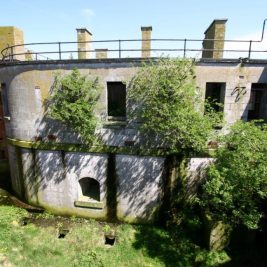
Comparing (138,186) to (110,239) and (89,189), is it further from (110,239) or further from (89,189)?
(89,189)

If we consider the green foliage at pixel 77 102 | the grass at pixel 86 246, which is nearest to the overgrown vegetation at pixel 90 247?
the grass at pixel 86 246

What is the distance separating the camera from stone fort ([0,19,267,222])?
1095cm

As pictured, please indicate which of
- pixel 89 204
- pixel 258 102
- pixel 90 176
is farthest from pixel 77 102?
pixel 258 102

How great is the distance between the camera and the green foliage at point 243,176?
8.27 metres

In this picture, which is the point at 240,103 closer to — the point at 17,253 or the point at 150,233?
the point at 150,233

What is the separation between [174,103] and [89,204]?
731 centimetres

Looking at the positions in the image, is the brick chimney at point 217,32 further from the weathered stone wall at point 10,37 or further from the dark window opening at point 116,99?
the weathered stone wall at point 10,37

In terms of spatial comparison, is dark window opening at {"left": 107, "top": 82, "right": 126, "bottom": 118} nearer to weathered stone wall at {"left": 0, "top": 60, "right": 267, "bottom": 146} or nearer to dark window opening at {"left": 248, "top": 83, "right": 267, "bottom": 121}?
weathered stone wall at {"left": 0, "top": 60, "right": 267, "bottom": 146}

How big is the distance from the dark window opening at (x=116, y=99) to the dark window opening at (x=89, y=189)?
452 cm

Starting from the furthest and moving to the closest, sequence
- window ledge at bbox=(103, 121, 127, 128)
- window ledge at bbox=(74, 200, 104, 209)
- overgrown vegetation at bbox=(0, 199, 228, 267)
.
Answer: window ledge at bbox=(74, 200, 104, 209) → window ledge at bbox=(103, 121, 127, 128) → overgrown vegetation at bbox=(0, 199, 228, 267)

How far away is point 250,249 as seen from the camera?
1015 centimetres

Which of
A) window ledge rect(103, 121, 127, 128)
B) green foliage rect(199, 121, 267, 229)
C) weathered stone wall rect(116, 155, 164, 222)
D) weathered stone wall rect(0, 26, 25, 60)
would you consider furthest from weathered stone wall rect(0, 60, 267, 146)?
weathered stone wall rect(0, 26, 25, 60)

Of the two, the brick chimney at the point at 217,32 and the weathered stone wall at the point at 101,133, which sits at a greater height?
the brick chimney at the point at 217,32

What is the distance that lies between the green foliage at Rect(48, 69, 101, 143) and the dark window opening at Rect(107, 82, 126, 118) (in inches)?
54.3
